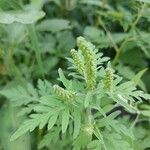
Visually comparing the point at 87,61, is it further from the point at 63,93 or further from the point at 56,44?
the point at 56,44

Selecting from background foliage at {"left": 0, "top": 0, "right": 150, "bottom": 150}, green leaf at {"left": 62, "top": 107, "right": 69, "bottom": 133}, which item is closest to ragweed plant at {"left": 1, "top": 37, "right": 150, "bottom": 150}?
green leaf at {"left": 62, "top": 107, "right": 69, "bottom": 133}

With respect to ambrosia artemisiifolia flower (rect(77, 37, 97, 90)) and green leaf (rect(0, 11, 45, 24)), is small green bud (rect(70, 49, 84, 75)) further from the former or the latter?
green leaf (rect(0, 11, 45, 24))

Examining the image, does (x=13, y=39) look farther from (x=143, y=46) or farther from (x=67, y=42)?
(x=143, y=46)

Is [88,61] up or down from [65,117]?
up

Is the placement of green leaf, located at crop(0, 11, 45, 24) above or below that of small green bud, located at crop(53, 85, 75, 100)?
below

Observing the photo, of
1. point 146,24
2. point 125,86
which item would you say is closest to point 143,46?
point 146,24

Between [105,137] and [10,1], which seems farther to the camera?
[10,1]

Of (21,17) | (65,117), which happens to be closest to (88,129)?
(65,117)
